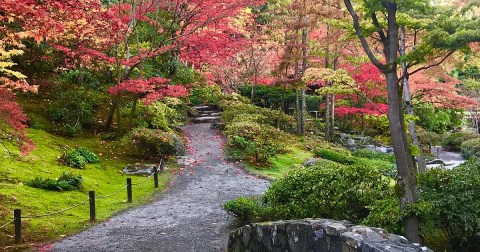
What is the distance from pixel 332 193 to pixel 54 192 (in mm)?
7536

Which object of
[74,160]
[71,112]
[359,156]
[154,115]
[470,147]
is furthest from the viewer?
[470,147]

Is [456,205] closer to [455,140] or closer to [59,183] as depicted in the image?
[59,183]

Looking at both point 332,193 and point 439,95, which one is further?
point 439,95

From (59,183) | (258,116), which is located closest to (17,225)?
(59,183)

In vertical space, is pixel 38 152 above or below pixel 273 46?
below

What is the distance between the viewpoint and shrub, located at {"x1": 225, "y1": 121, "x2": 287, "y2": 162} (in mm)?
16234

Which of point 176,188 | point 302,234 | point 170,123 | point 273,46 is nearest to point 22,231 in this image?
point 176,188

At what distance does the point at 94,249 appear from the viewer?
291 inches

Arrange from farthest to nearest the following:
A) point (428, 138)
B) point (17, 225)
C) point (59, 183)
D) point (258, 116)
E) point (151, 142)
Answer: point (428, 138) < point (258, 116) < point (151, 142) < point (59, 183) < point (17, 225)

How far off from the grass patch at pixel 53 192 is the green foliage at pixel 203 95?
1240cm

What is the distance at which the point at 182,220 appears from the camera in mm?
9266

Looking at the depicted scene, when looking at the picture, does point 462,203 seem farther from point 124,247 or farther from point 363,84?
point 363,84

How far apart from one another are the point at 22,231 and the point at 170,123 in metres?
12.8

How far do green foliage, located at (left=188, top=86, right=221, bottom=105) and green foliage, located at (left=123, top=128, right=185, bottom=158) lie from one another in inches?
450
